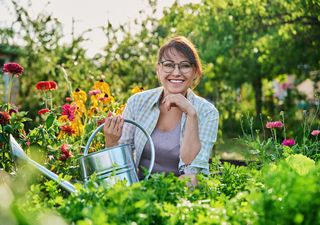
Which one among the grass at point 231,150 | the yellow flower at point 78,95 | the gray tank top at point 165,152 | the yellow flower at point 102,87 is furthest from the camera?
the grass at point 231,150

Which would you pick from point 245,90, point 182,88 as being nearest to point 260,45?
point 182,88

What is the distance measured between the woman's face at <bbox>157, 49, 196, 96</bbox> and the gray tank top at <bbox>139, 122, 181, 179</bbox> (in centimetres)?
21

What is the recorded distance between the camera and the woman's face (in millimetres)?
2764

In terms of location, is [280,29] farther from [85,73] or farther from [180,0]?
[85,73]

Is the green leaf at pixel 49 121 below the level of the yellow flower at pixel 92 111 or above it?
above

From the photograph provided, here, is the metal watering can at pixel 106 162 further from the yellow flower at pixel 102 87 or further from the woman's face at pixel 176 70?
the yellow flower at pixel 102 87

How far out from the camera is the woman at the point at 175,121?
2.52 m

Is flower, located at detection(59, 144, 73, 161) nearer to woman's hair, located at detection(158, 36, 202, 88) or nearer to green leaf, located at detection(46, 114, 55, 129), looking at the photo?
green leaf, located at detection(46, 114, 55, 129)

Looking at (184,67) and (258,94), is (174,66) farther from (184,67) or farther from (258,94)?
(258,94)

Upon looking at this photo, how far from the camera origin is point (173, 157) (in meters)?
2.79

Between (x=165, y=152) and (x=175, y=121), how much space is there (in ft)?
0.62

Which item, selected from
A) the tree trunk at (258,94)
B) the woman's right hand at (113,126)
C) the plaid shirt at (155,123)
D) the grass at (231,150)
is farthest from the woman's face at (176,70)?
the tree trunk at (258,94)

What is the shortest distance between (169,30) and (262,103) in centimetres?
742

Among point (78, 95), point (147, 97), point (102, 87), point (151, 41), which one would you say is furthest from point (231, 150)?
point (147, 97)
